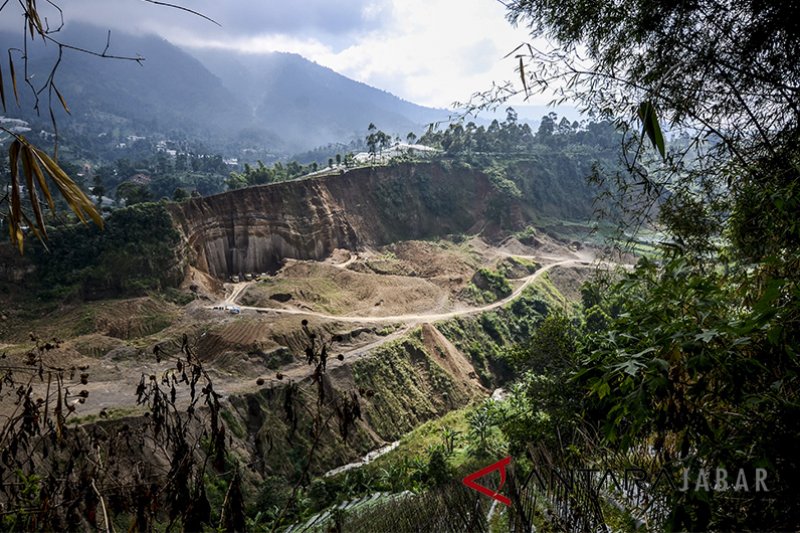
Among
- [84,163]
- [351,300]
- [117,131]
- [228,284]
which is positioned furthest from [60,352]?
[117,131]

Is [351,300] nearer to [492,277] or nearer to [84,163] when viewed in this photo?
[492,277]

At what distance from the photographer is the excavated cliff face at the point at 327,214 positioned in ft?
126

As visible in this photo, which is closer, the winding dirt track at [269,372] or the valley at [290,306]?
the winding dirt track at [269,372]

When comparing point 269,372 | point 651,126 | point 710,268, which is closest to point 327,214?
point 269,372

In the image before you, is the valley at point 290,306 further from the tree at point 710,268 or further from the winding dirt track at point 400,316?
the tree at point 710,268

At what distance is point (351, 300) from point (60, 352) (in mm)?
18278

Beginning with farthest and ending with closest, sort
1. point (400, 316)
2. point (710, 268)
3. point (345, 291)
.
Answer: point (345, 291), point (400, 316), point (710, 268)

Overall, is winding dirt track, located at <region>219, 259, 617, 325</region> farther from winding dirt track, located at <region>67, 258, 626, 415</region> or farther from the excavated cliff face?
the excavated cliff face

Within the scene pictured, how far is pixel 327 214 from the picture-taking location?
45.5 metres

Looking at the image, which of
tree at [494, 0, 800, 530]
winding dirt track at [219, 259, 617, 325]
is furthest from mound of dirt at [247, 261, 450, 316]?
tree at [494, 0, 800, 530]

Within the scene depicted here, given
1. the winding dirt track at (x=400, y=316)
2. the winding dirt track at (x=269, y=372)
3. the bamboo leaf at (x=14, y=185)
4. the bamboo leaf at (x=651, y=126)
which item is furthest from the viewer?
the winding dirt track at (x=400, y=316)

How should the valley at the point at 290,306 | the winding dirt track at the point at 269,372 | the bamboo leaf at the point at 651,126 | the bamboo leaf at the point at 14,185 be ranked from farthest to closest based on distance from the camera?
1. the valley at the point at 290,306
2. the winding dirt track at the point at 269,372
3. the bamboo leaf at the point at 651,126
4. the bamboo leaf at the point at 14,185

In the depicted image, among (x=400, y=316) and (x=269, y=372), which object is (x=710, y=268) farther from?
(x=400, y=316)

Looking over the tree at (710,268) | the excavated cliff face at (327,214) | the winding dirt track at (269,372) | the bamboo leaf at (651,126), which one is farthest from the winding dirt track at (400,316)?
the bamboo leaf at (651,126)
